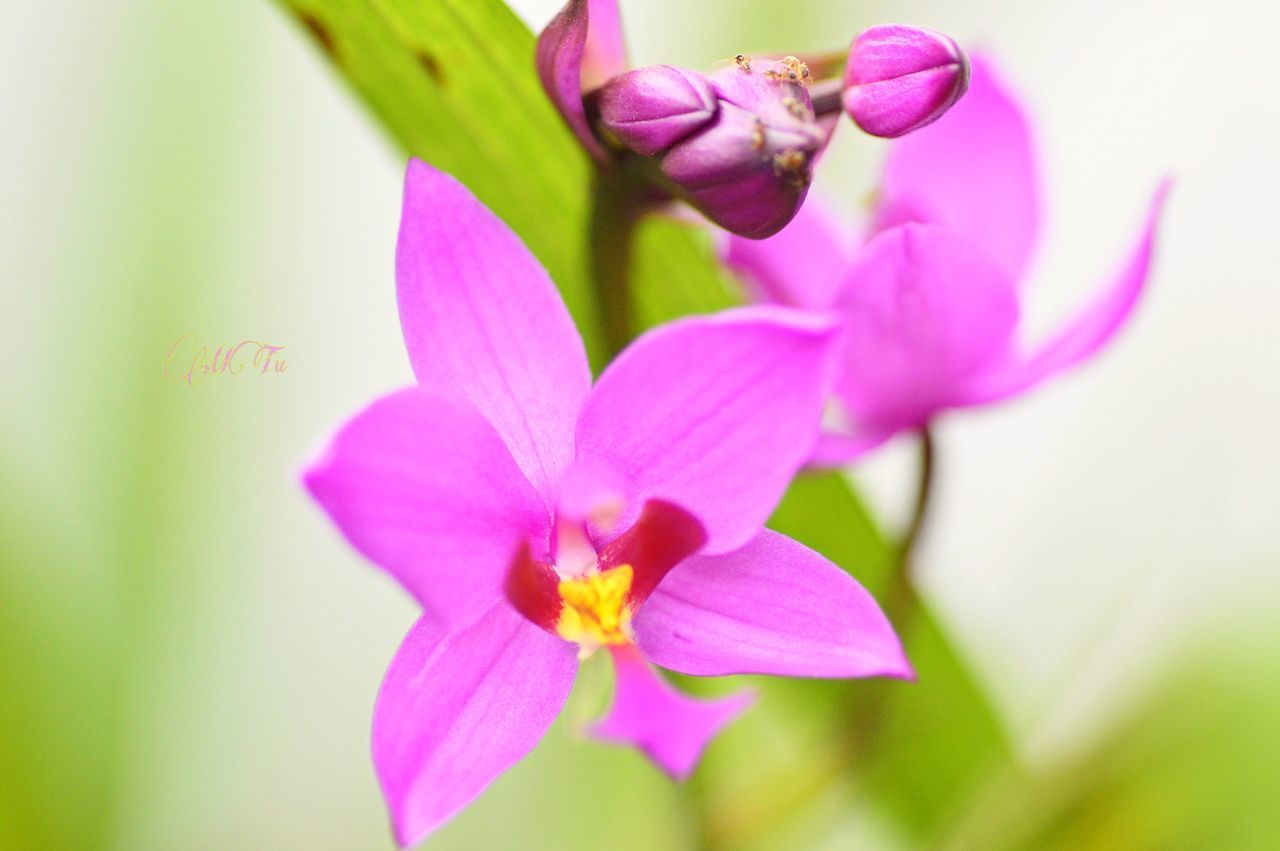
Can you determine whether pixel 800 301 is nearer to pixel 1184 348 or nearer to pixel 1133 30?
pixel 1184 348

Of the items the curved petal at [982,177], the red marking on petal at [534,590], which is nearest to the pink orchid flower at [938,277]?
the curved petal at [982,177]

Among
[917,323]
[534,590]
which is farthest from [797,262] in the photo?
[534,590]

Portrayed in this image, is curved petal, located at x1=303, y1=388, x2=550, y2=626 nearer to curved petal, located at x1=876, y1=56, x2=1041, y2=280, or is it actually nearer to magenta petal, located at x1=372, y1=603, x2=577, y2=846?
magenta petal, located at x1=372, y1=603, x2=577, y2=846

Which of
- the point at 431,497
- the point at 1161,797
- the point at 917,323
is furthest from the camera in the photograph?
the point at 1161,797

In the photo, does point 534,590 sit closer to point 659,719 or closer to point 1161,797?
point 659,719

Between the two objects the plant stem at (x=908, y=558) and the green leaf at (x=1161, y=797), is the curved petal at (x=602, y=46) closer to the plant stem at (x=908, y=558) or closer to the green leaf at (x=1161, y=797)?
the plant stem at (x=908, y=558)

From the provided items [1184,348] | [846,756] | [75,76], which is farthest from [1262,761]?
[75,76]

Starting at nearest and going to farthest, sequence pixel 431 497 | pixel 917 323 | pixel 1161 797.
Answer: pixel 431 497 < pixel 917 323 < pixel 1161 797
